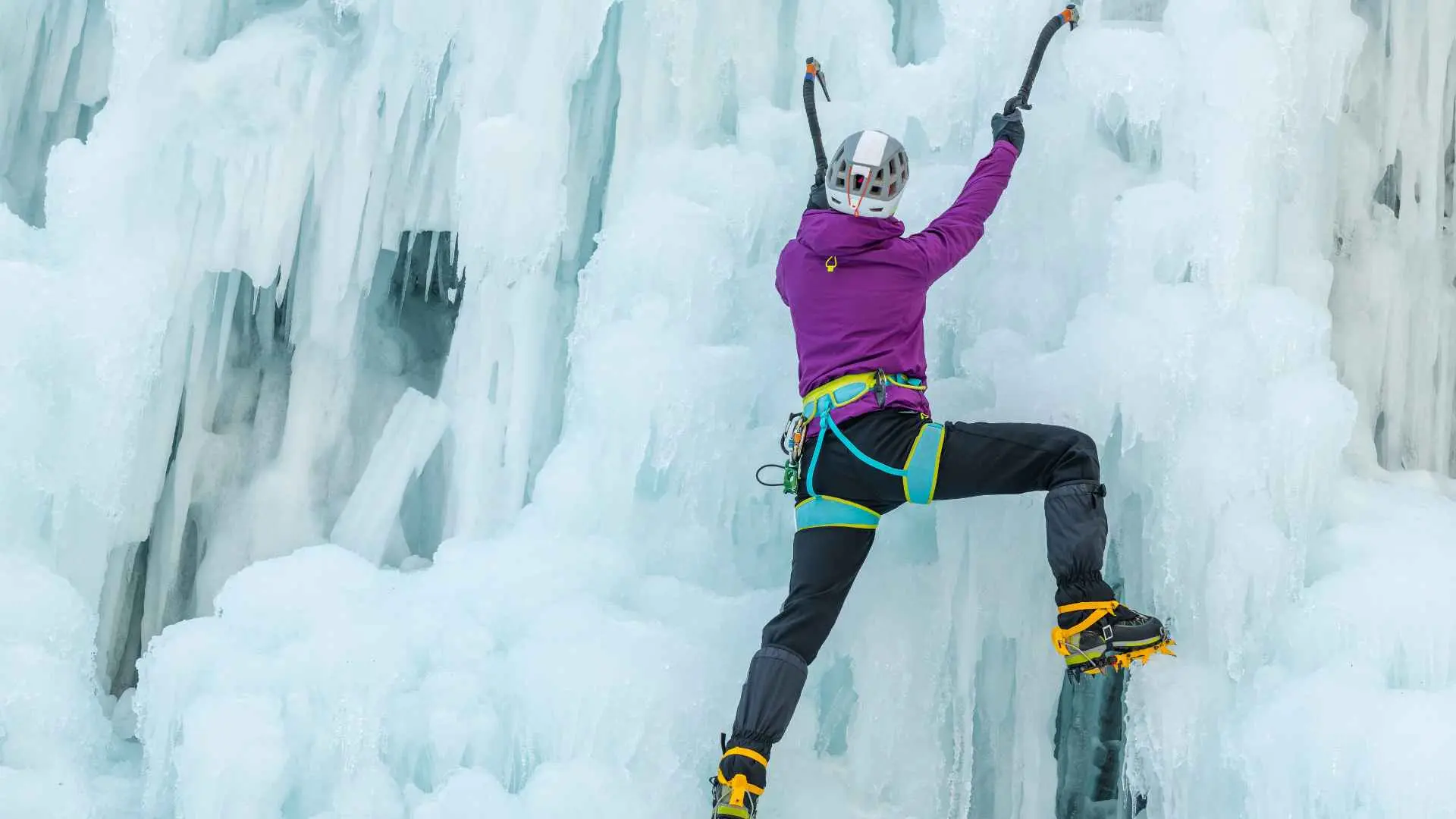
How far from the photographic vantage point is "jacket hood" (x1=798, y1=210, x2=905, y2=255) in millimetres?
4137

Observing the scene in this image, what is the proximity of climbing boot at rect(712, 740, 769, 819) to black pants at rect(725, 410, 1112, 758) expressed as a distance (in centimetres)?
3

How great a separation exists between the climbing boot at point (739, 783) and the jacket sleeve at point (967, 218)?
1.57 metres

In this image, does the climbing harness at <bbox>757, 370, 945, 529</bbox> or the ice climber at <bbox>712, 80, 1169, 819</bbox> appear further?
the climbing harness at <bbox>757, 370, 945, 529</bbox>

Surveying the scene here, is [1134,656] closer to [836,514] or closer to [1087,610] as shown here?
[1087,610]

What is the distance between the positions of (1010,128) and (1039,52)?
1.08ft

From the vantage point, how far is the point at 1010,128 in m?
4.41

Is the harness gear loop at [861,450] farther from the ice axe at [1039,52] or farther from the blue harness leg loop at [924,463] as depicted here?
the ice axe at [1039,52]

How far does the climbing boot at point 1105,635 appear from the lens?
11.9 ft

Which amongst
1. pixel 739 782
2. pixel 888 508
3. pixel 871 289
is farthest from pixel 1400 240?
pixel 739 782

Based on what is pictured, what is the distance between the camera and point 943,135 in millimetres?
4848

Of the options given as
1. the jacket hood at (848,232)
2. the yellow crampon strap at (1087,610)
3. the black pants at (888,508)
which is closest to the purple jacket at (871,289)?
the jacket hood at (848,232)

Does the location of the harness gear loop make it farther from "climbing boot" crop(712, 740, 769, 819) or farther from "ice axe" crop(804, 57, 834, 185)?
"ice axe" crop(804, 57, 834, 185)

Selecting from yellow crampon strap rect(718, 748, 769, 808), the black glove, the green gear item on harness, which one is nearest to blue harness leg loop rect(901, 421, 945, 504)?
the green gear item on harness

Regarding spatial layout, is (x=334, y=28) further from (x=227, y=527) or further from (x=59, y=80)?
(x=227, y=527)
